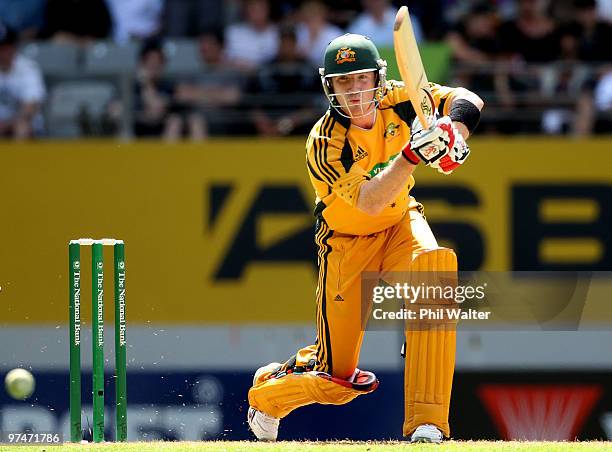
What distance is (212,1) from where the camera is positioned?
32.9 ft

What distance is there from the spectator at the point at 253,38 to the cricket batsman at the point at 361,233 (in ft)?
12.9

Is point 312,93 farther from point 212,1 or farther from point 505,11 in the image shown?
point 505,11

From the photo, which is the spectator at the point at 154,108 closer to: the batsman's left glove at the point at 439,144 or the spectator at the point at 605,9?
the spectator at the point at 605,9

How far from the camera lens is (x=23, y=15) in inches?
408

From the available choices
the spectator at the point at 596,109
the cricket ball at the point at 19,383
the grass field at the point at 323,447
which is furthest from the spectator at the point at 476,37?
the cricket ball at the point at 19,383

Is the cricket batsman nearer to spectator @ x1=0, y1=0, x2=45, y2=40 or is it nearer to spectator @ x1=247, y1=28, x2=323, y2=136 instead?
spectator @ x1=247, y1=28, x2=323, y2=136

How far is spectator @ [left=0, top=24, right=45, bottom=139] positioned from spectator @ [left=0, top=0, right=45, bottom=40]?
2.52 ft

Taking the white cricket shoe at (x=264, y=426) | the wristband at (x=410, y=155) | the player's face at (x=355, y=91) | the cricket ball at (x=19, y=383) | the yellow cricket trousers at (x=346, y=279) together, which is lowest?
the white cricket shoe at (x=264, y=426)

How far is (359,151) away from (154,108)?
3666mm

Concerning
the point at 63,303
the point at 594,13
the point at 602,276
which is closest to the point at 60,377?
the point at 63,303

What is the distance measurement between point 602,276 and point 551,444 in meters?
1.70

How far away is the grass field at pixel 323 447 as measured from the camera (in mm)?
5078

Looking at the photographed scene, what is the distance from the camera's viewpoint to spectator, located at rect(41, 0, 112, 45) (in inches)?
396

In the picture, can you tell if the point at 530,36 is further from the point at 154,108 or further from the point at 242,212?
the point at 154,108
